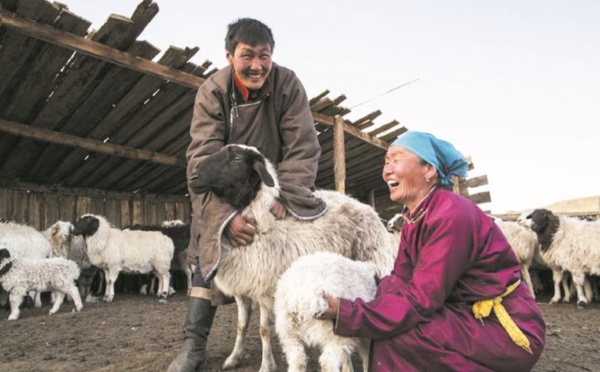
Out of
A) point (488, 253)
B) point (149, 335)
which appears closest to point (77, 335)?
point (149, 335)

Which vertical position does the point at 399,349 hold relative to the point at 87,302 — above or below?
above

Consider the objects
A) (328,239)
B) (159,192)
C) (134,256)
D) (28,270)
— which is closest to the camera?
(328,239)

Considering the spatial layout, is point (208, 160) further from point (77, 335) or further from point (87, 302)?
point (87, 302)

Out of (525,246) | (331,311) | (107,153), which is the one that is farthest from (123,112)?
(525,246)

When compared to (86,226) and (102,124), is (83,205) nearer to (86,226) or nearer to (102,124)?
(86,226)

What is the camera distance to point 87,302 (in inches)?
334

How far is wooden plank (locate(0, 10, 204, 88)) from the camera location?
16.4ft

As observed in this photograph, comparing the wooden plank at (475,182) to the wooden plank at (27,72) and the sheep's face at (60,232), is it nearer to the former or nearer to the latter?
the sheep's face at (60,232)

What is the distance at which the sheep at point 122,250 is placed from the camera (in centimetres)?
900

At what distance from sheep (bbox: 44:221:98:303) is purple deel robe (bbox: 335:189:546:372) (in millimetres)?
7928

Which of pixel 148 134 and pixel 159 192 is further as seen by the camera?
pixel 159 192

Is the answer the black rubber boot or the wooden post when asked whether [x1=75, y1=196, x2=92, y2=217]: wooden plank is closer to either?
the wooden post

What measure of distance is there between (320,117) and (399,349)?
271 inches

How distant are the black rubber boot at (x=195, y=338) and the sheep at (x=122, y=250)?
599cm
